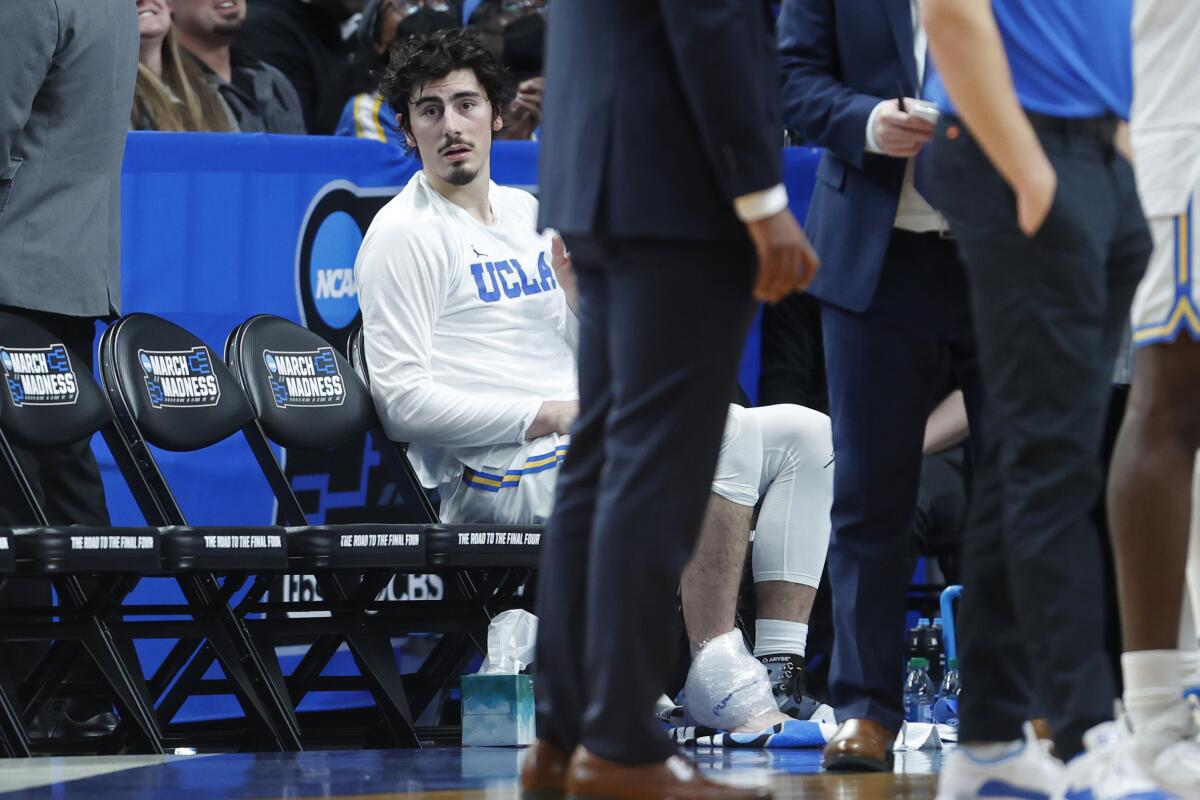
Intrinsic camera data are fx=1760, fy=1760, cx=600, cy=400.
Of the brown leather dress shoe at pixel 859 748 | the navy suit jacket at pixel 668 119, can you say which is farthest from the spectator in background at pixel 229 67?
the navy suit jacket at pixel 668 119

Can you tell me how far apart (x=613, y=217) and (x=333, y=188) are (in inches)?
141

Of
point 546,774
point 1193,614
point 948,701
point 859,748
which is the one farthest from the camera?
point 948,701

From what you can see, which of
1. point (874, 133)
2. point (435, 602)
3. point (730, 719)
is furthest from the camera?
point (435, 602)

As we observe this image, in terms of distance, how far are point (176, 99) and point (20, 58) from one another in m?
1.50

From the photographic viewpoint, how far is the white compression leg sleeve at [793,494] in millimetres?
4879

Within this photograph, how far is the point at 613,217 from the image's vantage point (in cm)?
240

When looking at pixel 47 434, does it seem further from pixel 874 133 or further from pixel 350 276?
pixel 874 133

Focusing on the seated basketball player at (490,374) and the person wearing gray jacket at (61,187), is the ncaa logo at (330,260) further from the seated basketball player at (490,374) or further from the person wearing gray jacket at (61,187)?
the person wearing gray jacket at (61,187)

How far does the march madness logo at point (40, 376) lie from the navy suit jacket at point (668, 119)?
261cm

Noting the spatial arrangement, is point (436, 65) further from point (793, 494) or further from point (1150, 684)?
point (1150, 684)

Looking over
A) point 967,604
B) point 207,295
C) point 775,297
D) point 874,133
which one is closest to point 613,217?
point 775,297

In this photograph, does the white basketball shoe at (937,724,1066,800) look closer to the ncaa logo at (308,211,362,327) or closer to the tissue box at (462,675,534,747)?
the tissue box at (462,675,534,747)

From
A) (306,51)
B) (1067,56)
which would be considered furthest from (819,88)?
(306,51)

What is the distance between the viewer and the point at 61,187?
488cm
